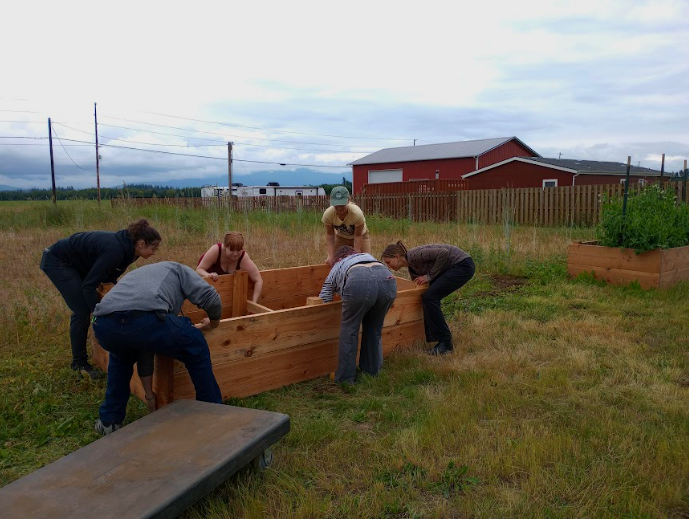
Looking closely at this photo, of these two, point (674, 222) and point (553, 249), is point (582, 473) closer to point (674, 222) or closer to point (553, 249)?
point (674, 222)

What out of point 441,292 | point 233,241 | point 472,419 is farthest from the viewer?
point 441,292

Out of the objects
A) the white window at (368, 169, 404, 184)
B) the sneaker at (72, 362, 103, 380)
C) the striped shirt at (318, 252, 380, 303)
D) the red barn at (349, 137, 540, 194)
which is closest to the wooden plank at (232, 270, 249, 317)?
the striped shirt at (318, 252, 380, 303)

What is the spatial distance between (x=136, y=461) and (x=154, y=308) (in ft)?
3.08

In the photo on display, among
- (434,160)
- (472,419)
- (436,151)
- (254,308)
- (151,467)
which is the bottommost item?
(472,419)

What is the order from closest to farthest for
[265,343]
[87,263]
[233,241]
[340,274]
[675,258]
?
[265,343]
[87,263]
[340,274]
[233,241]
[675,258]

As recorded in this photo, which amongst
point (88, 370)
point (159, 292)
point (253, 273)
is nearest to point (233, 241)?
point (253, 273)

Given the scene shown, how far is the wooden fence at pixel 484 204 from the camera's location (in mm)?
17703

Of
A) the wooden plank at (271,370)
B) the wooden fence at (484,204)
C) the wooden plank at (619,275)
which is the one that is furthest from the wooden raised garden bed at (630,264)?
the wooden fence at (484,204)

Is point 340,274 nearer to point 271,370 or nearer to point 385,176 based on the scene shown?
point 271,370

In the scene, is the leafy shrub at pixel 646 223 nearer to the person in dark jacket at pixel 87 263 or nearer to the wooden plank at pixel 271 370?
the wooden plank at pixel 271 370

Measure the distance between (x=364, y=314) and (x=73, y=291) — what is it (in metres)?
2.45

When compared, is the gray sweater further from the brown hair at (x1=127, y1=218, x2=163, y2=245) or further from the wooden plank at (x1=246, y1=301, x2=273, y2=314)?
the wooden plank at (x1=246, y1=301, x2=273, y2=314)

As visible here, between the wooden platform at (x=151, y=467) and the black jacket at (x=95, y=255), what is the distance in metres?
1.43

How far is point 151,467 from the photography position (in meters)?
2.54
